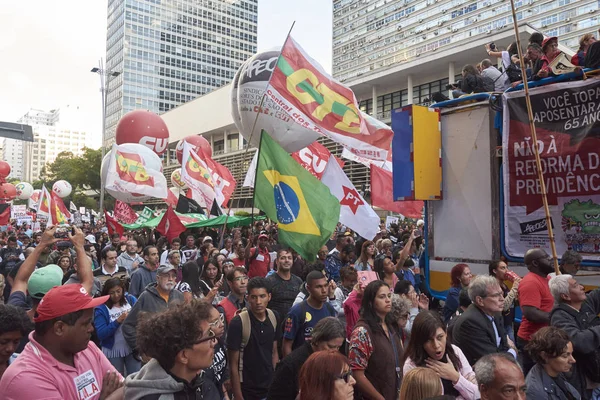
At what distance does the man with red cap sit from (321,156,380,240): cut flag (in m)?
5.30

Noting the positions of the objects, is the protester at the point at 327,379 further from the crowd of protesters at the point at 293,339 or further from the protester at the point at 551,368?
the protester at the point at 551,368

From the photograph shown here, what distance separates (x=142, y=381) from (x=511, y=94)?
505cm

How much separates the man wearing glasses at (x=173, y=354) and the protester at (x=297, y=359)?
3.02 ft

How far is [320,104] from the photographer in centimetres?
741

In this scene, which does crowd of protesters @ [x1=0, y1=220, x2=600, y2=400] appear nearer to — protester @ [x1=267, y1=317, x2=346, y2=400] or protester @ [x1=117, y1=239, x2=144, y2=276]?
protester @ [x1=267, y1=317, x2=346, y2=400]

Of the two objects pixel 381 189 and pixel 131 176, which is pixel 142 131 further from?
pixel 381 189

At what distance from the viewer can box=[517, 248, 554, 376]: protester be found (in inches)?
181

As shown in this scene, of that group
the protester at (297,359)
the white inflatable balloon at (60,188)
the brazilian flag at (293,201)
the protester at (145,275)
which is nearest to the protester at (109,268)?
the protester at (145,275)

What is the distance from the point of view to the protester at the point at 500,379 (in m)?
2.57

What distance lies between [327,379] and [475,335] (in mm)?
1977

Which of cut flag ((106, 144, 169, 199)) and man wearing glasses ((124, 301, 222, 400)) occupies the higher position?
cut flag ((106, 144, 169, 199))

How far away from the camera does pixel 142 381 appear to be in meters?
2.16

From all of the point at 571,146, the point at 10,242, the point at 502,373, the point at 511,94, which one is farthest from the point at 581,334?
the point at 10,242

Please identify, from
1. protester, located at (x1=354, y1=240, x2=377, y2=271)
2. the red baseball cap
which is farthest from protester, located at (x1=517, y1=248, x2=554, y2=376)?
the red baseball cap
